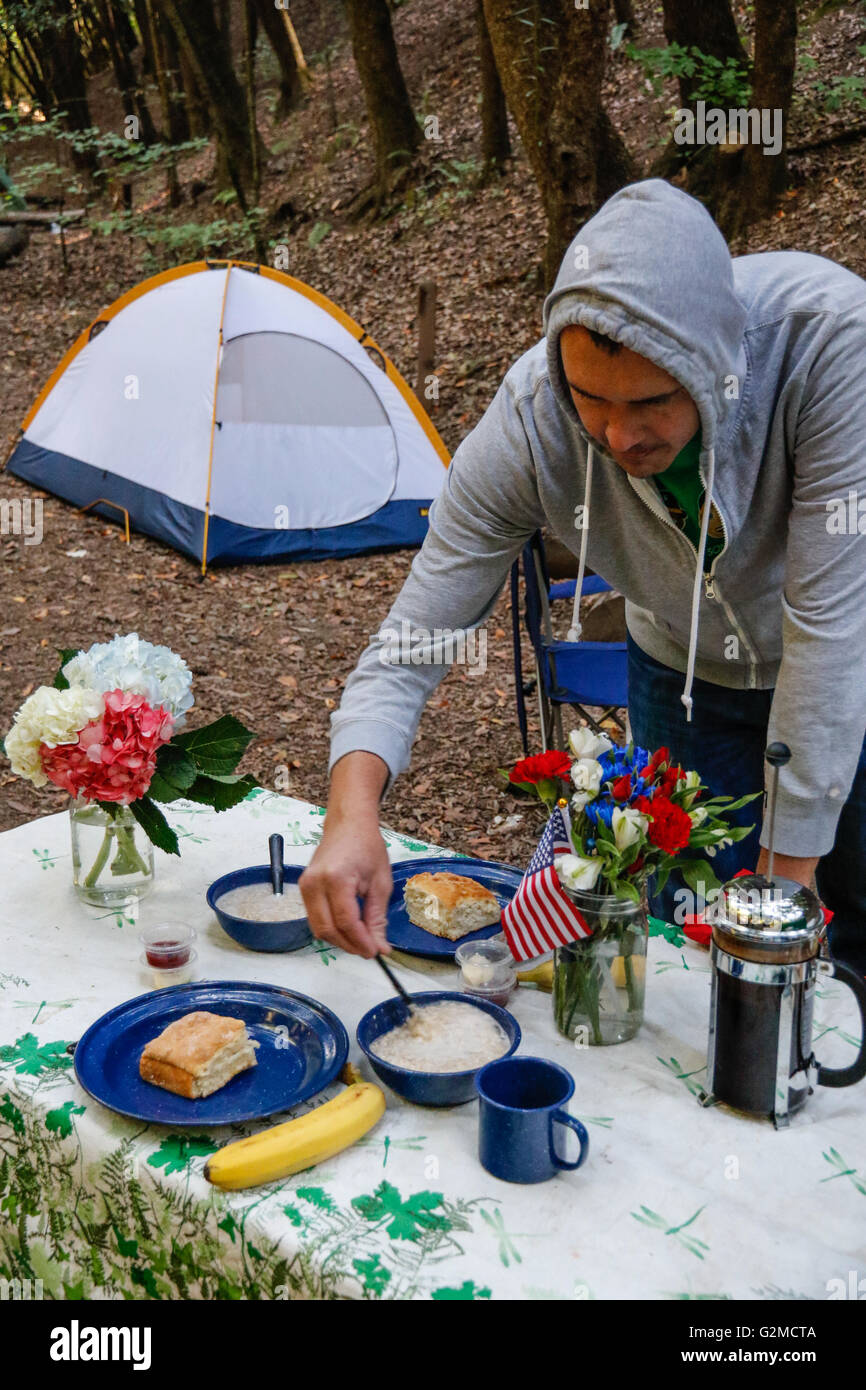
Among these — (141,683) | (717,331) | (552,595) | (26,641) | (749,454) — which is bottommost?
(26,641)

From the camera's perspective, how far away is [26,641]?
5367 millimetres

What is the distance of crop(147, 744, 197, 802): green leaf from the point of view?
1869 millimetres

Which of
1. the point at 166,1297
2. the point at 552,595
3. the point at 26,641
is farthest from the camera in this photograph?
the point at 26,641

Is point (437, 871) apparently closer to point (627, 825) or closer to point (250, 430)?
point (627, 825)

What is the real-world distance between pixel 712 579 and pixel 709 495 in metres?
0.20

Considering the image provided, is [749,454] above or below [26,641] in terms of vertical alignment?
above

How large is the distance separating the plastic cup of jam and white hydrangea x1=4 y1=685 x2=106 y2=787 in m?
0.31

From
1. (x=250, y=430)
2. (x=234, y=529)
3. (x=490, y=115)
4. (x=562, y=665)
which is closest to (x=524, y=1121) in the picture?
(x=562, y=665)

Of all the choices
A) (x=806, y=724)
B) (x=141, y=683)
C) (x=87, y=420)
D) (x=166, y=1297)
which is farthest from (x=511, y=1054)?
(x=87, y=420)

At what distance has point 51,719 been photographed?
69.4 inches

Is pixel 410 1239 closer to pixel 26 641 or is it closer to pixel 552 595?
pixel 552 595

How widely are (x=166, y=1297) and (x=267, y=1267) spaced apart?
20 centimetres

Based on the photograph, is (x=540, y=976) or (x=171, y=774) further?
(x=171, y=774)
